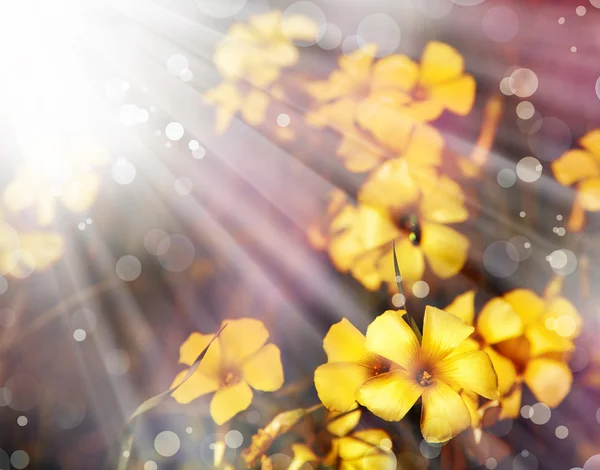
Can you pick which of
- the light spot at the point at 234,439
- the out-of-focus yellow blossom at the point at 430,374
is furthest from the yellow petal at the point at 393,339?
the light spot at the point at 234,439

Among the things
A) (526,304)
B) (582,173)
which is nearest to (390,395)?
(526,304)

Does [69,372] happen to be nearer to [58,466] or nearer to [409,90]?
[58,466]

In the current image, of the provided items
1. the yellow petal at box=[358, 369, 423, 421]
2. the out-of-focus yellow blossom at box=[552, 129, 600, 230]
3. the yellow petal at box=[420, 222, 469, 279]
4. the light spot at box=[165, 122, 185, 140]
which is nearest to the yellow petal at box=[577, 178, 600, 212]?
the out-of-focus yellow blossom at box=[552, 129, 600, 230]

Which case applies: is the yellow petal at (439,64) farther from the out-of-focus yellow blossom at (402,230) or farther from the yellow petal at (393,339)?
the yellow petal at (393,339)

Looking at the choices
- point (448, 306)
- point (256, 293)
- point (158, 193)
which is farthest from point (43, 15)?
point (448, 306)

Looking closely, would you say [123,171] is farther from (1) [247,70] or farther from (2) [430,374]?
(2) [430,374]

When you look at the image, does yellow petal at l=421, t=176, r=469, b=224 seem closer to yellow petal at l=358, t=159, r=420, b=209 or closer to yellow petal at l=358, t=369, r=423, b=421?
yellow petal at l=358, t=159, r=420, b=209
